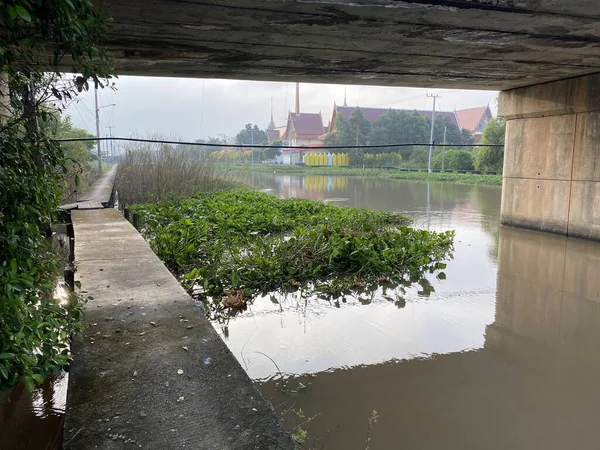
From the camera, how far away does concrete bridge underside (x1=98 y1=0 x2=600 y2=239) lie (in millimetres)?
4730

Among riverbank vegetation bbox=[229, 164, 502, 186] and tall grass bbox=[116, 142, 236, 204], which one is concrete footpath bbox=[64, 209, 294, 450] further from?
riverbank vegetation bbox=[229, 164, 502, 186]

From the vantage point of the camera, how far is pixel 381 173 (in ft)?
113

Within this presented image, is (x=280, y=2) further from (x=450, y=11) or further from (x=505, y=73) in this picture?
(x=505, y=73)

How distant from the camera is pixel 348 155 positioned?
43531 millimetres

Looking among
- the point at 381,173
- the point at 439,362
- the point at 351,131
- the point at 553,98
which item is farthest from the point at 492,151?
the point at 439,362

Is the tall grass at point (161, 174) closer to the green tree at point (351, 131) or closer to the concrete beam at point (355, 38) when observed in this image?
the concrete beam at point (355, 38)

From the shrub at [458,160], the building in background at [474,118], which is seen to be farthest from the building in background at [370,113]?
the shrub at [458,160]

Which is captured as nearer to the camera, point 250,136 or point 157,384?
point 157,384

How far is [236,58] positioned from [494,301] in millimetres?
4764

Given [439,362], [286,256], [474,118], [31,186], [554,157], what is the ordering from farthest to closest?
[474,118], [554,157], [286,256], [439,362], [31,186]

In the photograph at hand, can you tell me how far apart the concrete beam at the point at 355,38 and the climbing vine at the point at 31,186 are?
2589 mm

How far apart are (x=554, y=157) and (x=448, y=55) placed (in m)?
4.10

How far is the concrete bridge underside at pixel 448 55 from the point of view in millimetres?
4730

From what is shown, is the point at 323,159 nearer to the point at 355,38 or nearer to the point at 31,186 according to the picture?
the point at 355,38
